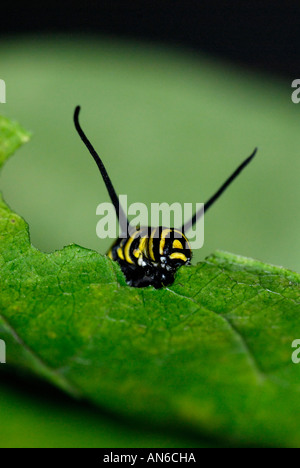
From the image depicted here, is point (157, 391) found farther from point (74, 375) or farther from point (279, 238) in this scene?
point (279, 238)

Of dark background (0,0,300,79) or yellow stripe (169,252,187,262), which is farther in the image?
dark background (0,0,300,79)

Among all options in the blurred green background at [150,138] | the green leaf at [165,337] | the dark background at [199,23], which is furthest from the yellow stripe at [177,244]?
the dark background at [199,23]

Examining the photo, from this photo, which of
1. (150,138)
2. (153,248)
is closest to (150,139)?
(150,138)

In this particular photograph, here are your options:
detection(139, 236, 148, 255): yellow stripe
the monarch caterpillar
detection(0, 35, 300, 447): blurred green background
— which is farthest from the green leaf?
detection(0, 35, 300, 447): blurred green background

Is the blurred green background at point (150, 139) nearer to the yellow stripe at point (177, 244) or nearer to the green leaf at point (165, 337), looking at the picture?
the yellow stripe at point (177, 244)

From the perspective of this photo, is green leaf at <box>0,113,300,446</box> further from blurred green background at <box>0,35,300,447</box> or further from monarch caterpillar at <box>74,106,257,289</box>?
blurred green background at <box>0,35,300,447</box>
